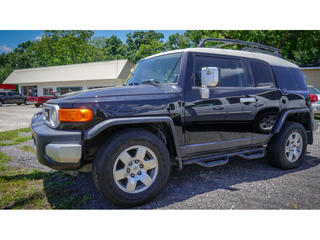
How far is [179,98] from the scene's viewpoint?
2.94 m

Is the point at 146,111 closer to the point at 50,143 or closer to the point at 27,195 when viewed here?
the point at 50,143

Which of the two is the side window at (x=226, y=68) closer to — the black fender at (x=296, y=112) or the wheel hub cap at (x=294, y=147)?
the black fender at (x=296, y=112)

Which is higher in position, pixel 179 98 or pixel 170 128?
pixel 179 98

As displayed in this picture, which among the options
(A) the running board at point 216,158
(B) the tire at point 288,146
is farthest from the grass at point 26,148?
(B) the tire at point 288,146

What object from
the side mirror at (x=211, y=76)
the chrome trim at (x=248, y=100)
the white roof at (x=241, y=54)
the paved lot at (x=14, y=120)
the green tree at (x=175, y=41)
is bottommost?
the paved lot at (x=14, y=120)

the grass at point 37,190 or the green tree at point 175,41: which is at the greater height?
the green tree at point 175,41

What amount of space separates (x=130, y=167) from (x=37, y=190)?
150 cm

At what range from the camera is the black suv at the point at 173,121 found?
97.4 inches

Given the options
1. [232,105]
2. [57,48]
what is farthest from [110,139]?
[57,48]

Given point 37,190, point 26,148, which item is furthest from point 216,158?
point 26,148

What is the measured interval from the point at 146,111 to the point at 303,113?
3356 millimetres

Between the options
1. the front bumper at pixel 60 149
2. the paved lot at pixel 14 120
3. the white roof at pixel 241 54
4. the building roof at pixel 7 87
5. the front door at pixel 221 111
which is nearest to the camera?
the front bumper at pixel 60 149

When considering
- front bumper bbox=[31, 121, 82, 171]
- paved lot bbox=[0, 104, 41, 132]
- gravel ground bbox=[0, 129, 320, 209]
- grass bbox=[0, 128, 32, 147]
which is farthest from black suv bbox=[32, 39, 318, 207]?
paved lot bbox=[0, 104, 41, 132]

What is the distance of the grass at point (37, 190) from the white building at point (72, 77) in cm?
1909
